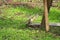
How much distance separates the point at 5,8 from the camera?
38.5ft

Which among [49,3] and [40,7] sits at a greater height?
[49,3]

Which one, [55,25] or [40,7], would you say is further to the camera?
[40,7]

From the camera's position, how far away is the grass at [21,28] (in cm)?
682

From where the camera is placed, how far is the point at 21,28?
8039 mm

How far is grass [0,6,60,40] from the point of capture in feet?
22.4

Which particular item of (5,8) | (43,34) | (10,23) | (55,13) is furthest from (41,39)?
(5,8)

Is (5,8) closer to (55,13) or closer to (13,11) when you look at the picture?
(13,11)

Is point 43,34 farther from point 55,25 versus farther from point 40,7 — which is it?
point 40,7

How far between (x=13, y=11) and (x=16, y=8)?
0.72m

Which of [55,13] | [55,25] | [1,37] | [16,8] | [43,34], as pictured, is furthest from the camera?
[16,8]

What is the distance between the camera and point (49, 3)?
24.9 ft

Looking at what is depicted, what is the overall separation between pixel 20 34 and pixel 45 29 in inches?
41.8

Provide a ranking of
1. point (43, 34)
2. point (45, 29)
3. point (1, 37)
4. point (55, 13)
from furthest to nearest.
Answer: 1. point (55, 13)
2. point (45, 29)
3. point (43, 34)
4. point (1, 37)

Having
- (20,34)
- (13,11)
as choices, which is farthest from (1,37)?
(13,11)
